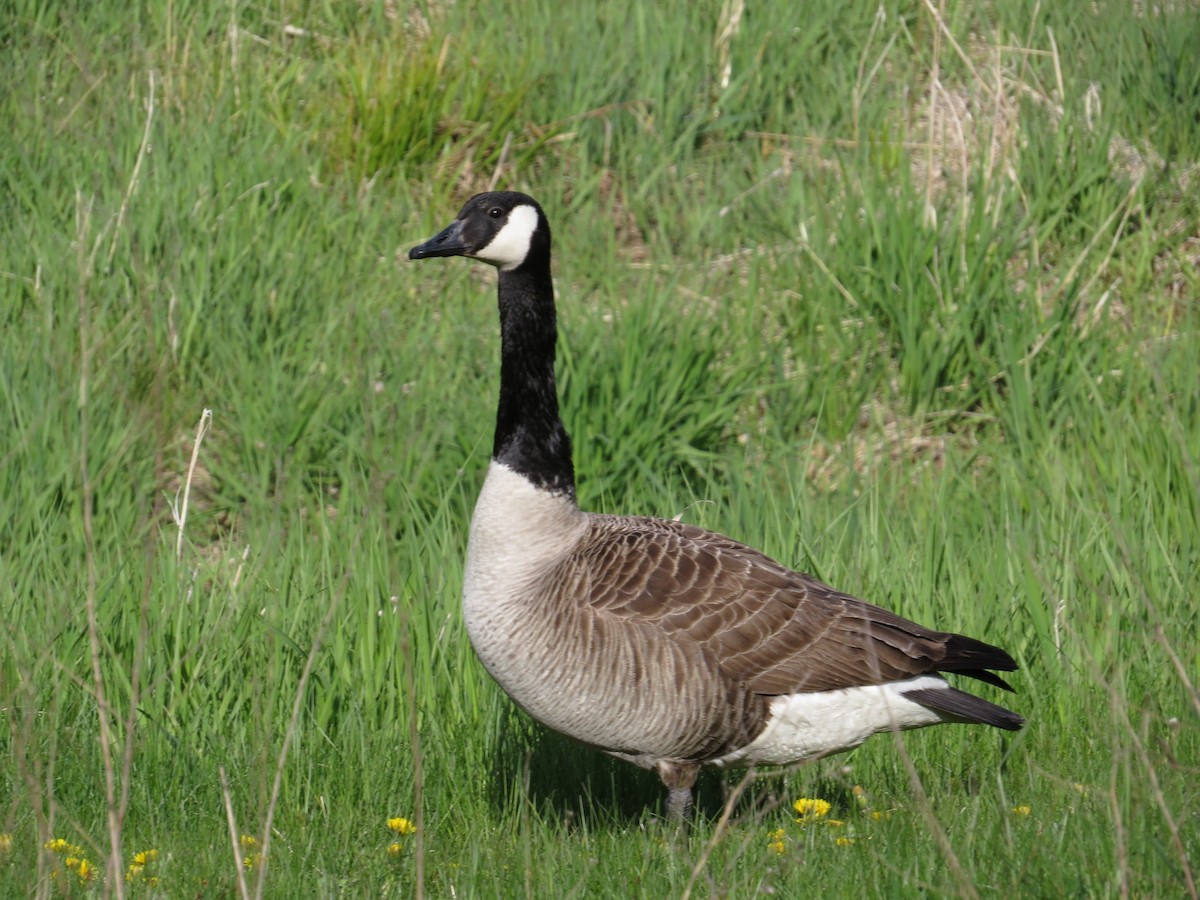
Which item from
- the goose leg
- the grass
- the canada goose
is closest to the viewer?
the grass

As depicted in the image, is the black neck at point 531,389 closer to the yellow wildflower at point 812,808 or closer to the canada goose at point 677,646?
the canada goose at point 677,646

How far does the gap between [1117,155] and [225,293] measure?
16.4 ft

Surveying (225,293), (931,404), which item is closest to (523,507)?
(225,293)

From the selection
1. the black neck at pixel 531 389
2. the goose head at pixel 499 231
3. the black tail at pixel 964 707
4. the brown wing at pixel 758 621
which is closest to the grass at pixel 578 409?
the black tail at pixel 964 707

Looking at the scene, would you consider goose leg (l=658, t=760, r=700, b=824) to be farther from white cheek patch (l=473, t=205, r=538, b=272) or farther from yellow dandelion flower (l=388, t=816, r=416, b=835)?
white cheek patch (l=473, t=205, r=538, b=272)

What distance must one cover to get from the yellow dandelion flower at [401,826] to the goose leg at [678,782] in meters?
Answer: 0.80

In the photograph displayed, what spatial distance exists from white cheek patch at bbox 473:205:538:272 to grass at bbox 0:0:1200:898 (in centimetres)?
70

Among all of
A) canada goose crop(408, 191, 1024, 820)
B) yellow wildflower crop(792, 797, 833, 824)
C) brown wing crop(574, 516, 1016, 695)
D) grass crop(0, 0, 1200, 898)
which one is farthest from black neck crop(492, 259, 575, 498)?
yellow wildflower crop(792, 797, 833, 824)

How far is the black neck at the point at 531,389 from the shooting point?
179 inches

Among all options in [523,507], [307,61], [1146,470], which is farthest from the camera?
[307,61]

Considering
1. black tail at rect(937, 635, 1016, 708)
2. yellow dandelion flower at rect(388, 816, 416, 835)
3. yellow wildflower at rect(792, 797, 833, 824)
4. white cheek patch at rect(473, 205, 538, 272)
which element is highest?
white cheek patch at rect(473, 205, 538, 272)

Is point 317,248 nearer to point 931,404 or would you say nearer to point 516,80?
point 516,80

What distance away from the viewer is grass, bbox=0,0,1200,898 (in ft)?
12.7

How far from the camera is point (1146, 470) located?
595cm
